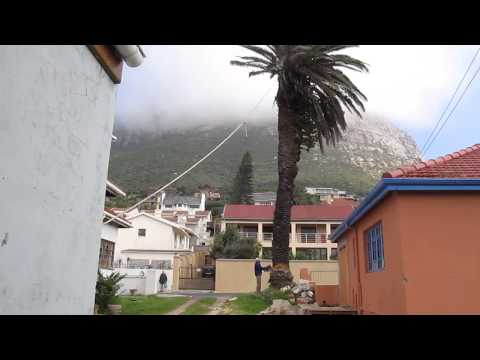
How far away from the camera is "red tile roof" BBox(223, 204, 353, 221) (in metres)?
50.6

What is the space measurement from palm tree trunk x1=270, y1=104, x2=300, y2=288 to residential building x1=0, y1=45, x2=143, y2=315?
11.8 m

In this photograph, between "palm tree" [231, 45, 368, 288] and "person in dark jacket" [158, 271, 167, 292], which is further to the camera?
"person in dark jacket" [158, 271, 167, 292]

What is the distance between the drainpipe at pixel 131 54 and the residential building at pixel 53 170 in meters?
0.03

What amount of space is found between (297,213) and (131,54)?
47.3m

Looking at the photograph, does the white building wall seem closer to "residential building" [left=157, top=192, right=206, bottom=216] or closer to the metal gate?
the metal gate

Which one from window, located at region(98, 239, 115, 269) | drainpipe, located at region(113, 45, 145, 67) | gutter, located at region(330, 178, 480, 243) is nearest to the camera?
drainpipe, located at region(113, 45, 145, 67)

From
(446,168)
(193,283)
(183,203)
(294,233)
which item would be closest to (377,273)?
(446,168)

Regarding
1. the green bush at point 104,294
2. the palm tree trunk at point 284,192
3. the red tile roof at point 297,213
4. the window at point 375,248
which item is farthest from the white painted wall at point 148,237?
the window at point 375,248

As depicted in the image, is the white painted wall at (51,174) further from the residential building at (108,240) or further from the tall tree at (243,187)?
the tall tree at (243,187)

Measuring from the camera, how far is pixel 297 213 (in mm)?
52000

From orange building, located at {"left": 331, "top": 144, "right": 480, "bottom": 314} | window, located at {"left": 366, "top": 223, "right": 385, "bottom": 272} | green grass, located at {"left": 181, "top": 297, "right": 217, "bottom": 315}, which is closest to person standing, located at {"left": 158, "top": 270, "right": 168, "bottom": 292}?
green grass, located at {"left": 181, "top": 297, "right": 217, "bottom": 315}
